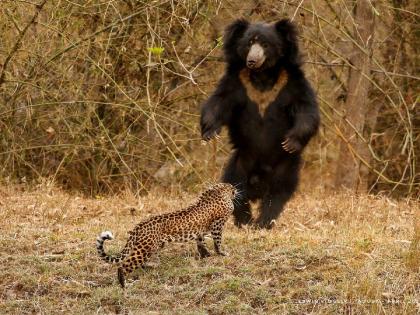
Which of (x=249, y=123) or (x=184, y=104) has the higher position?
(x=249, y=123)

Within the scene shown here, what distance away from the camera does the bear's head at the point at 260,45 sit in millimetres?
9969

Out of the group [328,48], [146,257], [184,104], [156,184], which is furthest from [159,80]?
[146,257]

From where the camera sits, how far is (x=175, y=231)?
761 cm

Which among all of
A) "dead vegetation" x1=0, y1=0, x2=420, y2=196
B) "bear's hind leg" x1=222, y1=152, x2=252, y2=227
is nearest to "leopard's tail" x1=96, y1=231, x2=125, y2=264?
"bear's hind leg" x1=222, y1=152, x2=252, y2=227

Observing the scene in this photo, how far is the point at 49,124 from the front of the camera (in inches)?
536

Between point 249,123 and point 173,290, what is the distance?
10.8ft

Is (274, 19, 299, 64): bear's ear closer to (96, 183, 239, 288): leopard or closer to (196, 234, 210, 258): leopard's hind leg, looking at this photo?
(96, 183, 239, 288): leopard

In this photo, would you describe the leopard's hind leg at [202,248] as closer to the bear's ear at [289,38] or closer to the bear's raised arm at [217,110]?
the bear's raised arm at [217,110]

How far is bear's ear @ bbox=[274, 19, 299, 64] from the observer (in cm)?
1014

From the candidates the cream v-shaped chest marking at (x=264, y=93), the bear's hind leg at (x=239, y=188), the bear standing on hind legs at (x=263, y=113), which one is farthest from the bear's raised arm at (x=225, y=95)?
the bear's hind leg at (x=239, y=188)

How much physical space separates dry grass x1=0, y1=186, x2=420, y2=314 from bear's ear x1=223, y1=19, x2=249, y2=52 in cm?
201

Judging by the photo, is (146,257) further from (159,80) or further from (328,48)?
(159,80)

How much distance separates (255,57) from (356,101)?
4.72m

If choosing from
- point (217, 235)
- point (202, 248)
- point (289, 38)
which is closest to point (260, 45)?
point (289, 38)
